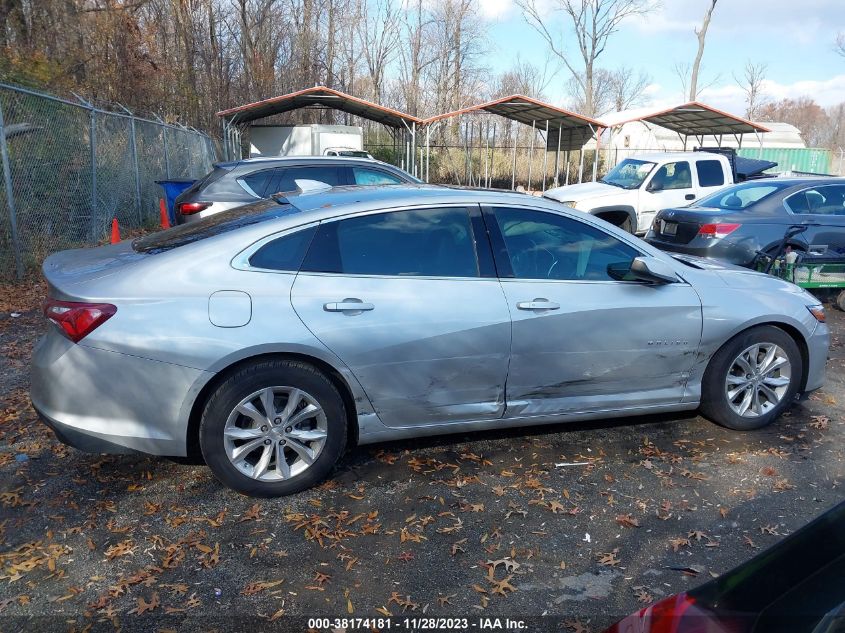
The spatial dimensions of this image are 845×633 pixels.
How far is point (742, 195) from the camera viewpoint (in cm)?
872

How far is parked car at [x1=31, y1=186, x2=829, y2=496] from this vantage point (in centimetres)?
340

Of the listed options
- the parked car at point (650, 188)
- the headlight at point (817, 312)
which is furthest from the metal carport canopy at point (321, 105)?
the headlight at point (817, 312)

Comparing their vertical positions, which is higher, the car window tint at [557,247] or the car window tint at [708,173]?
the car window tint at [708,173]

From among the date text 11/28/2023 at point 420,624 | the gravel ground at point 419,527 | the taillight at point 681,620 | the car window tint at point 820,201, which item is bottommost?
the date text 11/28/2023 at point 420,624

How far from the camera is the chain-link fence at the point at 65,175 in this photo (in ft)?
28.2

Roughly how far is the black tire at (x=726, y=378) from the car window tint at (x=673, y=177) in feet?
30.0

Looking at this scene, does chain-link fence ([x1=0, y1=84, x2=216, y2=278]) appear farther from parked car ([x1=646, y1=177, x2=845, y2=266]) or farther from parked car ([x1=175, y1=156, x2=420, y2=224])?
parked car ([x1=646, y1=177, x2=845, y2=266])

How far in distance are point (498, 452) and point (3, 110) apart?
793cm

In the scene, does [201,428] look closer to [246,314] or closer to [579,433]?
[246,314]

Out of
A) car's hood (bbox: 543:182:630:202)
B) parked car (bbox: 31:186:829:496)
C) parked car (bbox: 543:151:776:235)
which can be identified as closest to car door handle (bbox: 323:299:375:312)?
parked car (bbox: 31:186:829:496)

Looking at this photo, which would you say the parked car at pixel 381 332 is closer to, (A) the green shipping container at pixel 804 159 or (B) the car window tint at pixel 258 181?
(B) the car window tint at pixel 258 181

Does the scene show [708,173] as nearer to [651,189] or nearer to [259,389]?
[651,189]

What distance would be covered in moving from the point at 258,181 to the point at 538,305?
6.38 m

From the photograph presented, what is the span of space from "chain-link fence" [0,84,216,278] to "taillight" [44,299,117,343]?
5.89m
